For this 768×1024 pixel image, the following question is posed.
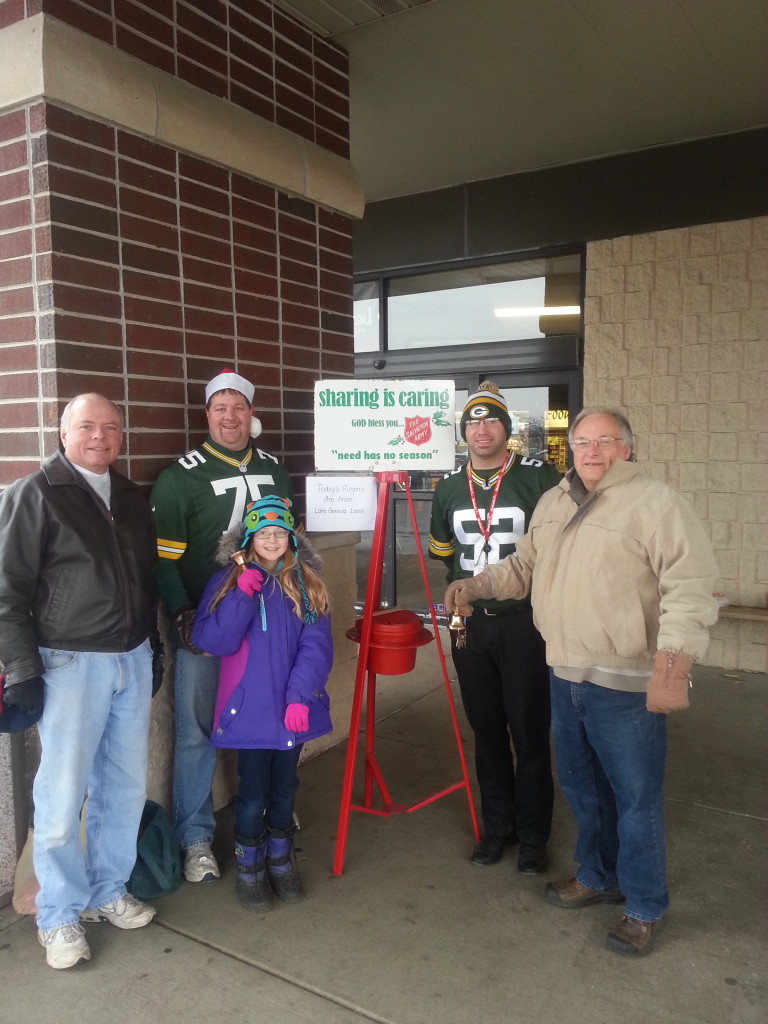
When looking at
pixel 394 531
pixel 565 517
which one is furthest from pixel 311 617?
pixel 394 531

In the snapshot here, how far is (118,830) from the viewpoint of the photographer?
2.82 meters

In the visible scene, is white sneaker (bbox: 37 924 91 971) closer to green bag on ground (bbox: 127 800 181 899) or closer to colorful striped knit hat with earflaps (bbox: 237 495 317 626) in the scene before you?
green bag on ground (bbox: 127 800 181 899)

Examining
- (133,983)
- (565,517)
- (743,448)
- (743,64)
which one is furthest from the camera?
(743,448)

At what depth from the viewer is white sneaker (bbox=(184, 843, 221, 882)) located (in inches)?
124

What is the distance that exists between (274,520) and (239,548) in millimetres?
202

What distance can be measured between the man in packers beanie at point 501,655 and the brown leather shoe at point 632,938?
0.52 meters

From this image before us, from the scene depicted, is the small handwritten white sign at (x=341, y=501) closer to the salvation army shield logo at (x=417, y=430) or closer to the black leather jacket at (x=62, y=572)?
the salvation army shield logo at (x=417, y=430)

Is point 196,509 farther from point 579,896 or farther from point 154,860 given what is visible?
point 579,896

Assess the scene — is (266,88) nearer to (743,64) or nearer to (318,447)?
(318,447)

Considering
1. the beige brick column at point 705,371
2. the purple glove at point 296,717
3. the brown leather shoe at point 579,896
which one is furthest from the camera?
the beige brick column at point 705,371

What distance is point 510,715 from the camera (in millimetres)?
3207

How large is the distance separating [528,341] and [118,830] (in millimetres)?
4955

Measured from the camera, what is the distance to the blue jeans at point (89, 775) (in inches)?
103

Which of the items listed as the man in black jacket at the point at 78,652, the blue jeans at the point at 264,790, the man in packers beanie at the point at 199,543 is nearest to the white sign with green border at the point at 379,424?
the man in packers beanie at the point at 199,543
